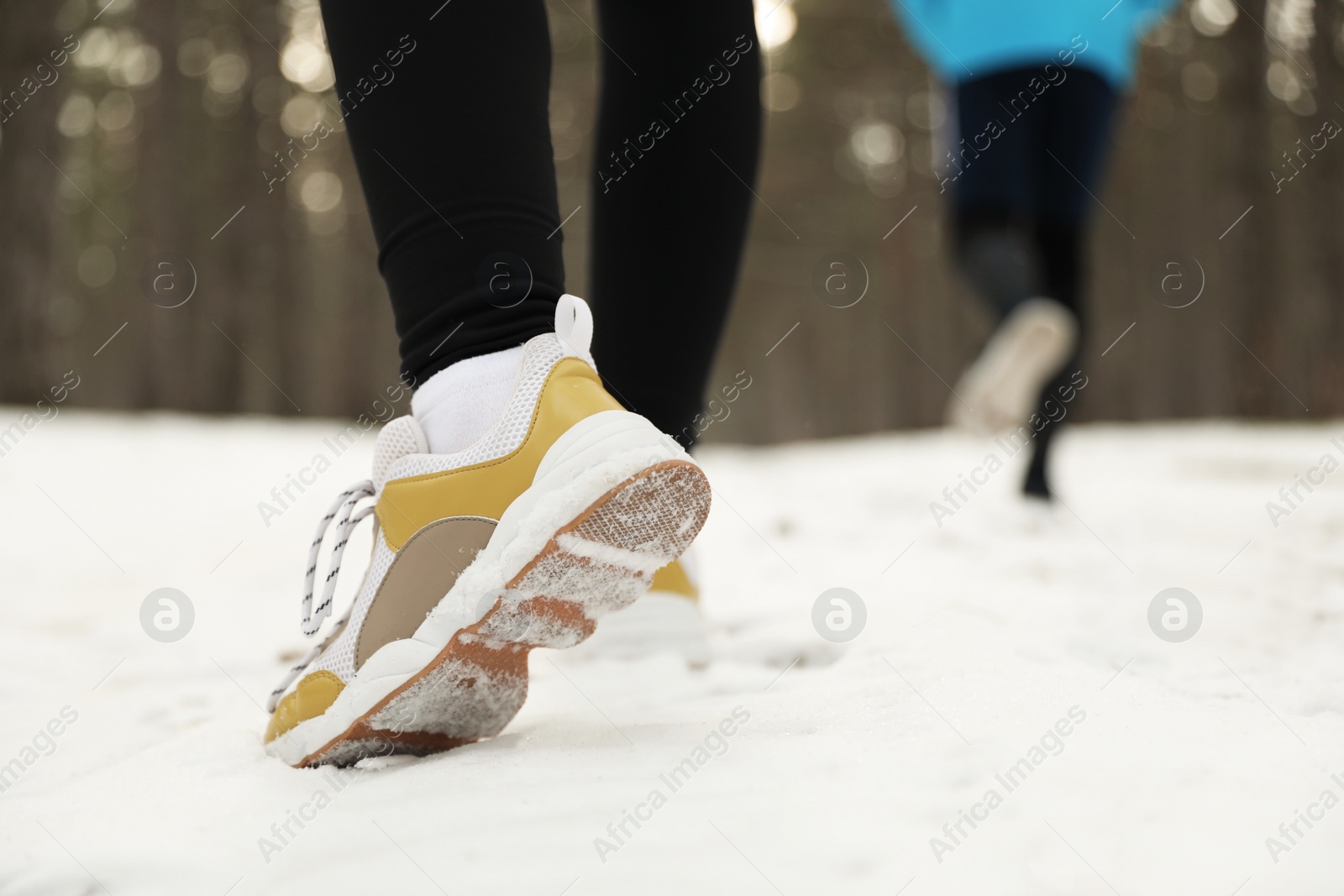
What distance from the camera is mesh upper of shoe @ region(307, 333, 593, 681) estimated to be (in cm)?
80

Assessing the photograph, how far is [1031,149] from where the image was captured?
2.19m

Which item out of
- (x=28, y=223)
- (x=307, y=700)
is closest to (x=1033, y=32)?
(x=307, y=700)

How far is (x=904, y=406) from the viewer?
485 inches

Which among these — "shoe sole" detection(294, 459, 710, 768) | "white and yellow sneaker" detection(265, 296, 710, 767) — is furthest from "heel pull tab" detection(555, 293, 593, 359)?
"shoe sole" detection(294, 459, 710, 768)

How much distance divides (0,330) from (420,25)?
4445mm

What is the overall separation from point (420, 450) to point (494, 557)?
16 centimetres

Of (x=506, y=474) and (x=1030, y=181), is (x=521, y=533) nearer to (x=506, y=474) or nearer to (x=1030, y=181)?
(x=506, y=474)

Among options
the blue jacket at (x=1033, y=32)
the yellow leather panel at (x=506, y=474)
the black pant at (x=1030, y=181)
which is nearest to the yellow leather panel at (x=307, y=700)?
the yellow leather panel at (x=506, y=474)

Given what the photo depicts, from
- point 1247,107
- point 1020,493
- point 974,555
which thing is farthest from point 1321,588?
point 1247,107

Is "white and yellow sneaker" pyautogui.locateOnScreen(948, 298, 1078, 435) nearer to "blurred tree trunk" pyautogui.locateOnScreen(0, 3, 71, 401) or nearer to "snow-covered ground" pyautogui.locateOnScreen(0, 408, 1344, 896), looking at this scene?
"snow-covered ground" pyautogui.locateOnScreen(0, 408, 1344, 896)

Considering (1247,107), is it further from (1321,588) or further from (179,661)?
(179,661)

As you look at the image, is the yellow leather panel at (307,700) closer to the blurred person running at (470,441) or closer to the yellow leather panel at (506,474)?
the blurred person running at (470,441)

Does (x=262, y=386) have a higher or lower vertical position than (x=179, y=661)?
lower

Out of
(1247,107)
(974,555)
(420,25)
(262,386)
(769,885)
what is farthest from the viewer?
(262,386)
